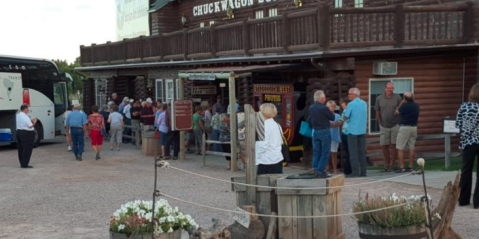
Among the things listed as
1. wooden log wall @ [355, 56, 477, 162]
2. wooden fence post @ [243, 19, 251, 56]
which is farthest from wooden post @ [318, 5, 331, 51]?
wooden fence post @ [243, 19, 251, 56]

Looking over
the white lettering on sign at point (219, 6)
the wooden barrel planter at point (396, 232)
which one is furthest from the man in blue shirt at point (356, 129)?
the white lettering on sign at point (219, 6)

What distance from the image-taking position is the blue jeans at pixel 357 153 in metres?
15.2

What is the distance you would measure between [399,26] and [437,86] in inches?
96.9

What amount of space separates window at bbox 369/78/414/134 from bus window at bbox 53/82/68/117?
15.7 meters

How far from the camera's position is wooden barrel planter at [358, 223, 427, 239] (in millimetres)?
7559

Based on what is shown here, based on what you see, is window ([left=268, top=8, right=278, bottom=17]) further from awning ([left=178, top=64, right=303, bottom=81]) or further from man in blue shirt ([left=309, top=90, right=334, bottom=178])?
man in blue shirt ([left=309, top=90, right=334, bottom=178])

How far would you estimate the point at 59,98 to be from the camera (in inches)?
1175

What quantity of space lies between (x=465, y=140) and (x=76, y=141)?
13240mm

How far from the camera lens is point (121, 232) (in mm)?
7719

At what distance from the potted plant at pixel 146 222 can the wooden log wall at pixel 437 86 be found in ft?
34.7

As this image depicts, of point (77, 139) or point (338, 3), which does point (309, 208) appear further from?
point (338, 3)

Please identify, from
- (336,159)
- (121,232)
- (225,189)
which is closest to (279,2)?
(336,159)

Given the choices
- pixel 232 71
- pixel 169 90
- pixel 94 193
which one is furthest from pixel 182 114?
pixel 169 90

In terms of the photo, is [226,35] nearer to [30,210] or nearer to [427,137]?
[427,137]
